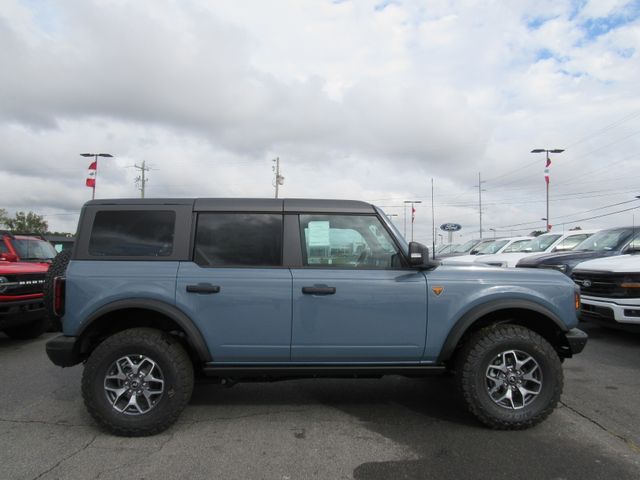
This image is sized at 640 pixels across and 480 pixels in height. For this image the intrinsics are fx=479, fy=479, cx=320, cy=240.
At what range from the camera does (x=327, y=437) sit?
3811 mm

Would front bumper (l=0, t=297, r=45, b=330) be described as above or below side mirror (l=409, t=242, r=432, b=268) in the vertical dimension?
below

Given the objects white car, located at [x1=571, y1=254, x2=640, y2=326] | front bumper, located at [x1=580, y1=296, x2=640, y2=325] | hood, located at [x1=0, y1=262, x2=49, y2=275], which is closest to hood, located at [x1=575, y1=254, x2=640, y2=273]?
white car, located at [x1=571, y1=254, x2=640, y2=326]

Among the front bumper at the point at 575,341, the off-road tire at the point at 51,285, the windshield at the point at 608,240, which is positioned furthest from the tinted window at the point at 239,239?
the windshield at the point at 608,240

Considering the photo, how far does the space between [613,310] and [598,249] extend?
3.18 m

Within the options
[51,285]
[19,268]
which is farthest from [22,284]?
[51,285]

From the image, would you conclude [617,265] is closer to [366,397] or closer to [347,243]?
[366,397]

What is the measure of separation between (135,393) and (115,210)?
1531 millimetres

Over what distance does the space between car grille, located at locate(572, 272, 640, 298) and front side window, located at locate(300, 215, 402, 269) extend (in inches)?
183

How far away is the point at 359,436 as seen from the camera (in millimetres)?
3828

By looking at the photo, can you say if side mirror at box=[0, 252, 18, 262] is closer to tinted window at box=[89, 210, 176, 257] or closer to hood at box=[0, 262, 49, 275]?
hood at box=[0, 262, 49, 275]

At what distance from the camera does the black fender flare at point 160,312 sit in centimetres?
380

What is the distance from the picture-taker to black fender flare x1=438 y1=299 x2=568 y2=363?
12.8 ft

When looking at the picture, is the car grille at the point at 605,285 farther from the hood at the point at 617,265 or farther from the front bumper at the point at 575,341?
the front bumper at the point at 575,341

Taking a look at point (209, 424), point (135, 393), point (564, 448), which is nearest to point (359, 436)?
→ point (209, 424)
